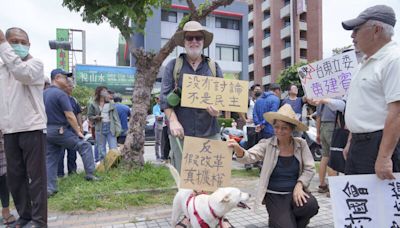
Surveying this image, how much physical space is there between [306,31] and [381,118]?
3412cm

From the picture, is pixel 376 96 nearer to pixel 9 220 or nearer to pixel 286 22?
pixel 9 220

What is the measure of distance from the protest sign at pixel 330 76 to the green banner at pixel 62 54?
2798 centimetres

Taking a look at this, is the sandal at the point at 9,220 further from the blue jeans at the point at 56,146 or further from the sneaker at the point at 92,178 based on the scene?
the sneaker at the point at 92,178

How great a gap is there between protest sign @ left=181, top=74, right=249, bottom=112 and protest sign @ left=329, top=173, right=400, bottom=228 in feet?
3.38

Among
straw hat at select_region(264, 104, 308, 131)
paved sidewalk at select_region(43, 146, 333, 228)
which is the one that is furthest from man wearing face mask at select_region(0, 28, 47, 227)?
straw hat at select_region(264, 104, 308, 131)

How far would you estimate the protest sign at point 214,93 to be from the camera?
281 cm

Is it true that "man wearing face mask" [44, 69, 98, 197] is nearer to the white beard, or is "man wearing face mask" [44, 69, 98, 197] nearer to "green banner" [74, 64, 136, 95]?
the white beard

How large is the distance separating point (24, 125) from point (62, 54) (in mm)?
29055

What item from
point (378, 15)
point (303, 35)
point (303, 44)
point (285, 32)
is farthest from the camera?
point (303, 35)

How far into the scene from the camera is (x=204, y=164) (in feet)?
9.37

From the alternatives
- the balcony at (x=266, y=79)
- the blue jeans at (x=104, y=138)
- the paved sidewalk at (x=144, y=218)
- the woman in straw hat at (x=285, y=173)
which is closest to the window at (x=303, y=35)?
the balcony at (x=266, y=79)

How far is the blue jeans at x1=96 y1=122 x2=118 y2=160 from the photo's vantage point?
7656 mm

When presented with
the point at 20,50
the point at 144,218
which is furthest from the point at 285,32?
the point at 20,50

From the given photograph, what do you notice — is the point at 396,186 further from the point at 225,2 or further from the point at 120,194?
the point at 225,2
